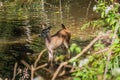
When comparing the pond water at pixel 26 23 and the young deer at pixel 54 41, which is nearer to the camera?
the young deer at pixel 54 41

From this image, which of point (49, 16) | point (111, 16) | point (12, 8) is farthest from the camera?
point (12, 8)

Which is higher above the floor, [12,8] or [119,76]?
[119,76]

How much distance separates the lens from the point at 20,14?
2077 centimetres

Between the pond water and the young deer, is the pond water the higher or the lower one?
the lower one

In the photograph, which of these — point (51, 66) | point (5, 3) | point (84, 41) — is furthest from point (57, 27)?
point (5, 3)

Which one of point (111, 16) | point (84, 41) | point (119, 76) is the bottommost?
point (84, 41)

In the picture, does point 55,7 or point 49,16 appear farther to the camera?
point 55,7

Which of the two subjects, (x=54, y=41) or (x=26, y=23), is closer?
(x=54, y=41)

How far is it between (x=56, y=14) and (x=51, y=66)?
10736 millimetres

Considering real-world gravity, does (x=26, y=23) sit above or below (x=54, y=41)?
below

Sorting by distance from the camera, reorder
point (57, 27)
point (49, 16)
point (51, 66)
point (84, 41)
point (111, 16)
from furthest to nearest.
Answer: point (49, 16), point (57, 27), point (84, 41), point (51, 66), point (111, 16)

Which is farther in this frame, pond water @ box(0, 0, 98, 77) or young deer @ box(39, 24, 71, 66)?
pond water @ box(0, 0, 98, 77)

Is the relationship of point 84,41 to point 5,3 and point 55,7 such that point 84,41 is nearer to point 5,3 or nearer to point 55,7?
point 55,7

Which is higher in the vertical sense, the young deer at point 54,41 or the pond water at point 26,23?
the young deer at point 54,41
